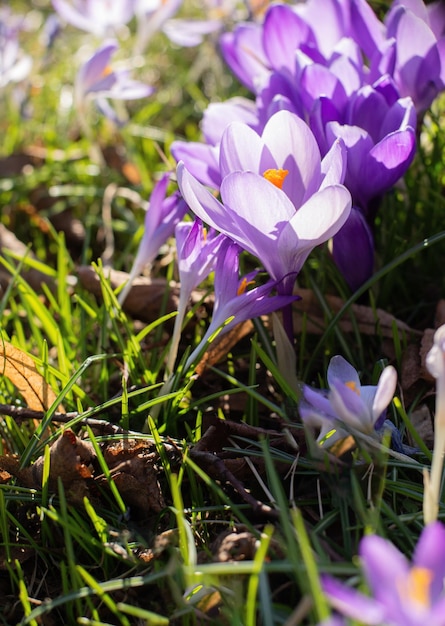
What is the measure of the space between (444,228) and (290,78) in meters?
0.44

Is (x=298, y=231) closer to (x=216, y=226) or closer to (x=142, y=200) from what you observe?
(x=216, y=226)

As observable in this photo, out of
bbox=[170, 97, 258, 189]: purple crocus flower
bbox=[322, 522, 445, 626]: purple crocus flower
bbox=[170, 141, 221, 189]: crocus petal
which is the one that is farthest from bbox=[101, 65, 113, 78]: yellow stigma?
bbox=[322, 522, 445, 626]: purple crocus flower

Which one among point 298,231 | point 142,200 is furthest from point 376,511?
point 142,200

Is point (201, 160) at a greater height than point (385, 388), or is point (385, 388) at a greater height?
point (201, 160)

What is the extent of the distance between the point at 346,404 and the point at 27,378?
55cm

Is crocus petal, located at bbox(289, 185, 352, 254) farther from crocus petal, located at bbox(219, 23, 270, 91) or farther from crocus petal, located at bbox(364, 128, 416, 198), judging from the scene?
crocus petal, located at bbox(219, 23, 270, 91)

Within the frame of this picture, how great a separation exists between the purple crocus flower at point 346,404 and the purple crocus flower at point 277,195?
18 cm

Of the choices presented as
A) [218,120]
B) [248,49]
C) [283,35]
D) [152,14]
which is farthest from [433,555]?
[152,14]

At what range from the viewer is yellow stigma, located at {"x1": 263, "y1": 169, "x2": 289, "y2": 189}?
3.36 ft

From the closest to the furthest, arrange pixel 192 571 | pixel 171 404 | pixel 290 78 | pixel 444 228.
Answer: pixel 192 571, pixel 171 404, pixel 290 78, pixel 444 228

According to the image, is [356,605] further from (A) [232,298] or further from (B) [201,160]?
(B) [201,160]

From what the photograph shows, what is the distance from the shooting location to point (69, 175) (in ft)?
6.77

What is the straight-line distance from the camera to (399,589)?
566 mm

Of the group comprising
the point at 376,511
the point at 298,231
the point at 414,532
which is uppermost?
the point at 298,231
